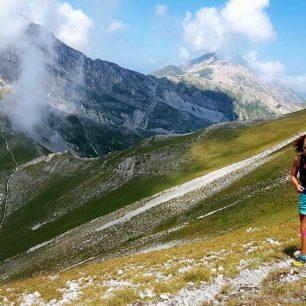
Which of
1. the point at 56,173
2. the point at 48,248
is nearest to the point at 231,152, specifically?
the point at 48,248

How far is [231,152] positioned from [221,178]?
1378 inches

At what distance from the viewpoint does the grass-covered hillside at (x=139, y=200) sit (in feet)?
188

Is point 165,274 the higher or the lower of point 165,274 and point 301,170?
the lower

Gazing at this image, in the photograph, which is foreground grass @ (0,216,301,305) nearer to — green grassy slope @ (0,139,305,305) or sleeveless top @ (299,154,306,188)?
green grassy slope @ (0,139,305,305)

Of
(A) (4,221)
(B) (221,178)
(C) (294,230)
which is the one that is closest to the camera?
(C) (294,230)

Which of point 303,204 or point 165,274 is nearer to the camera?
point 303,204

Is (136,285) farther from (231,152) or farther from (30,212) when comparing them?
(30,212)

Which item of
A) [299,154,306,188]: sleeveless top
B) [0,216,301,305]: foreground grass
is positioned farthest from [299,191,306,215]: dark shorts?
[0,216,301,305]: foreground grass

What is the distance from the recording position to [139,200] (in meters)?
97.5

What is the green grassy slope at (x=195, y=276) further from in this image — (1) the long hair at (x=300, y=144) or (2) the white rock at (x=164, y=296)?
(1) the long hair at (x=300, y=144)

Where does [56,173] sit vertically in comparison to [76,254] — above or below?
above

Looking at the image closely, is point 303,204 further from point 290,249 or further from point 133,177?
point 133,177

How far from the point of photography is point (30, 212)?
471 ft

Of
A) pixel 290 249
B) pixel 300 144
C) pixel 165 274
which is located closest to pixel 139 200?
pixel 165 274
